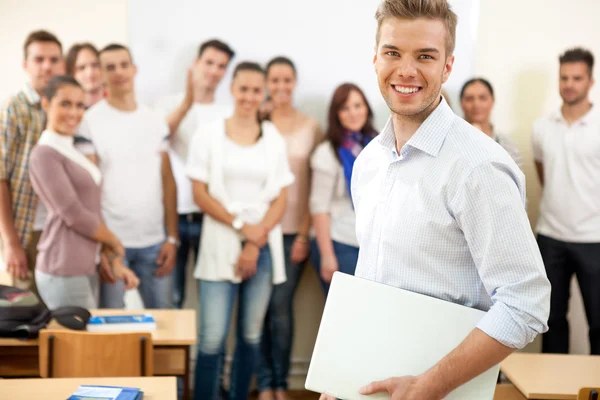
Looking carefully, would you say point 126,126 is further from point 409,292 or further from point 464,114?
point 409,292

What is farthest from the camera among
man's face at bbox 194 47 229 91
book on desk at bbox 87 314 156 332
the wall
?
the wall

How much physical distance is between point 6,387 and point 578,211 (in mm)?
3275

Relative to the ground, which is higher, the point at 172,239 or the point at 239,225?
the point at 239,225

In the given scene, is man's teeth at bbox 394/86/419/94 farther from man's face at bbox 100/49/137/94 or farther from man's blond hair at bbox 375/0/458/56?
man's face at bbox 100/49/137/94

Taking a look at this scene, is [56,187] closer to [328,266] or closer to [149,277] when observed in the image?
[149,277]

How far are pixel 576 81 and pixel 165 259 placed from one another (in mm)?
2683

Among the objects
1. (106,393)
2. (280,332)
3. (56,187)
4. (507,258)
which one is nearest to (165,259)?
(280,332)

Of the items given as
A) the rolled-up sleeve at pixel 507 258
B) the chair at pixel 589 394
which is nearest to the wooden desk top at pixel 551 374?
the chair at pixel 589 394

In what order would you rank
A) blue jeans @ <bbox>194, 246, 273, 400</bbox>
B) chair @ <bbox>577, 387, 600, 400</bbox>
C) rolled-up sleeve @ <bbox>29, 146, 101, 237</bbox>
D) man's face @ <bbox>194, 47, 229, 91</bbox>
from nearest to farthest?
chair @ <bbox>577, 387, 600, 400</bbox>
rolled-up sleeve @ <bbox>29, 146, 101, 237</bbox>
blue jeans @ <bbox>194, 246, 273, 400</bbox>
man's face @ <bbox>194, 47, 229, 91</bbox>

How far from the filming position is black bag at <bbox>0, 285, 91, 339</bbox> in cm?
267

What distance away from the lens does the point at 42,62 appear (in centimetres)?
378

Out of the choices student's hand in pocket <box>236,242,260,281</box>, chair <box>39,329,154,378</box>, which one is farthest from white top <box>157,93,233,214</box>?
chair <box>39,329,154,378</box>

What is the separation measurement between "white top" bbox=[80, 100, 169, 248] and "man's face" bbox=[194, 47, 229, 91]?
42cm

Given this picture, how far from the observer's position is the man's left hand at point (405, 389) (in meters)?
1.33
